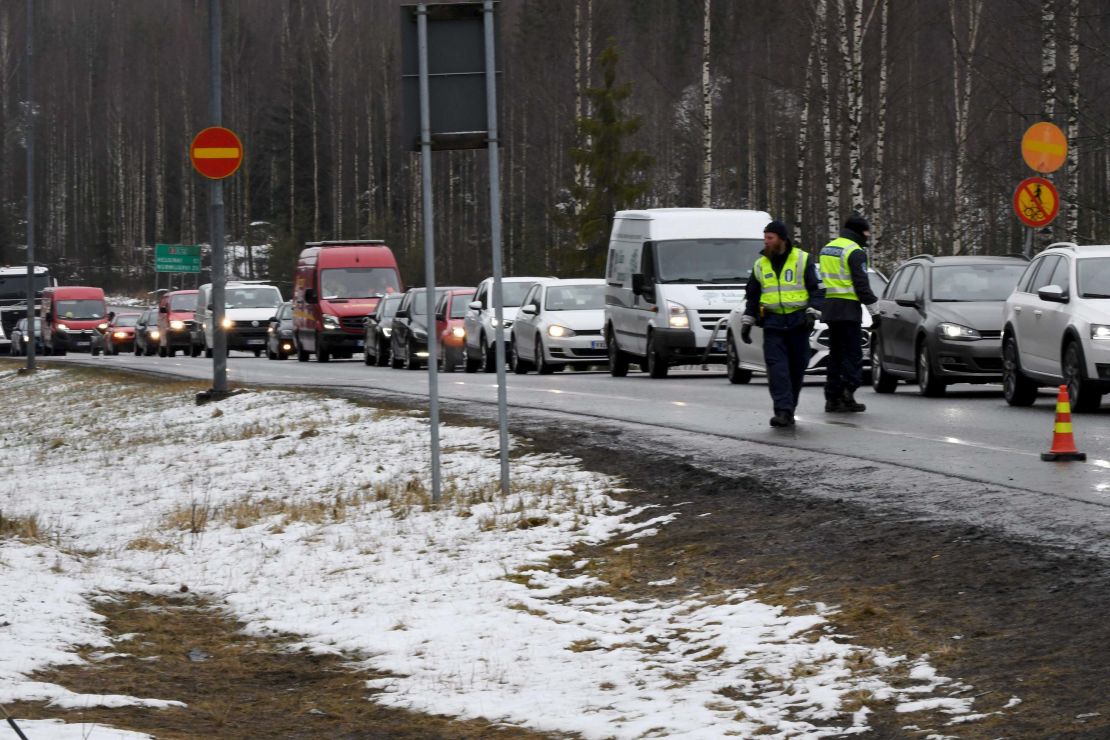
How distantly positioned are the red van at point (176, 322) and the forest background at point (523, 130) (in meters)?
10.7

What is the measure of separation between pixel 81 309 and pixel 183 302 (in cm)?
1276

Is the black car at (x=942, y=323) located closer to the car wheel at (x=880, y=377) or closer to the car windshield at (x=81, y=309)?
the car wheel at (x=880, y=377)

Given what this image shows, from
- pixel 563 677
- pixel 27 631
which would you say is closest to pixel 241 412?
pixel 27 631

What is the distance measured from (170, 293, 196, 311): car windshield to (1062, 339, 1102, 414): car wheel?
134ft

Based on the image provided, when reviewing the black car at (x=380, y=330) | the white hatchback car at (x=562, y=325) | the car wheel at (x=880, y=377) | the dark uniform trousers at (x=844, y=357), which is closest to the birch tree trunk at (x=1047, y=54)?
the car wheel at (x=880, y=377)

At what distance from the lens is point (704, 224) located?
26.8 meters

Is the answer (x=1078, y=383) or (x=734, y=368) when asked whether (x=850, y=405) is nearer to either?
(x=1078, y=383)

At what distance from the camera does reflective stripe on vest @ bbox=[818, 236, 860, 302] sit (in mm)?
16688

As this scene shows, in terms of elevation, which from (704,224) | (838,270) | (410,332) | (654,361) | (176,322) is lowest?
(654,361)

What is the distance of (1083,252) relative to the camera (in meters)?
17.0

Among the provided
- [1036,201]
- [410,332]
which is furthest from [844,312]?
[410,332]

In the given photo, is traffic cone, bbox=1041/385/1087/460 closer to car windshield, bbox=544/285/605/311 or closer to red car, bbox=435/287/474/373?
car windshield, bbox=544/285/605/311

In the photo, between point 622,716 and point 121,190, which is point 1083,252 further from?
point 121,190

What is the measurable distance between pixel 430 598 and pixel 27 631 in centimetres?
199
